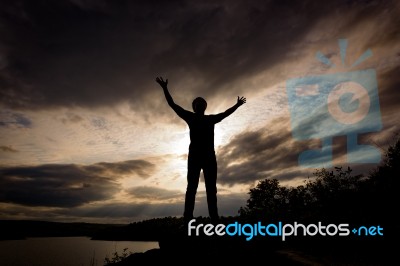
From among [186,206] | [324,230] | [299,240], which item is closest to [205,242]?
[186,206]

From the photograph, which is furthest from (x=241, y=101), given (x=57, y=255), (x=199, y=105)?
(x=57, y=255)

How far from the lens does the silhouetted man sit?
6945mm

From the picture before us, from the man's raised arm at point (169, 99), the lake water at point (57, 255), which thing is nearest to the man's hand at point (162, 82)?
the man's raised arm at point (169, 99)

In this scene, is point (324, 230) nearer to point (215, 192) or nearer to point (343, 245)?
point (343, 245)

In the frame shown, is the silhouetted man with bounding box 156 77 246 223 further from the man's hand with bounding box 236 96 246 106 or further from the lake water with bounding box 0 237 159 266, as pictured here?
the lake water with bounding box 0 237 159 266

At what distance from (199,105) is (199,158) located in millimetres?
1437

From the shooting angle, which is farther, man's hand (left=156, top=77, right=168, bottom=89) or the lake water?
the lake water

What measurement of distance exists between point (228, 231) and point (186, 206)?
1.34 meters

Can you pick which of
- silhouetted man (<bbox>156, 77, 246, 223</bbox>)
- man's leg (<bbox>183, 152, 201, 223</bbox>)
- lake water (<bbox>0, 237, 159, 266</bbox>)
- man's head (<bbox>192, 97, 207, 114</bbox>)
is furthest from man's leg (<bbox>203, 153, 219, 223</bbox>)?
lake water (<bbox>0, 237, 159, 266</bbox>)

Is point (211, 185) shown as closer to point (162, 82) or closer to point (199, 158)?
point (199, 158)

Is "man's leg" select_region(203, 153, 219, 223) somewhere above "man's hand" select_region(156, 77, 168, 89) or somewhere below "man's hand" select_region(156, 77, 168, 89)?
below

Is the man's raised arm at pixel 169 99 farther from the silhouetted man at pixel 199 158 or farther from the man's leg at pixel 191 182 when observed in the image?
the man's leg at pixel 191 182

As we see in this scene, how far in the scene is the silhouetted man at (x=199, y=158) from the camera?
22.8 feet

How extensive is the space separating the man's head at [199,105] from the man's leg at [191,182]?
1.21 meters
